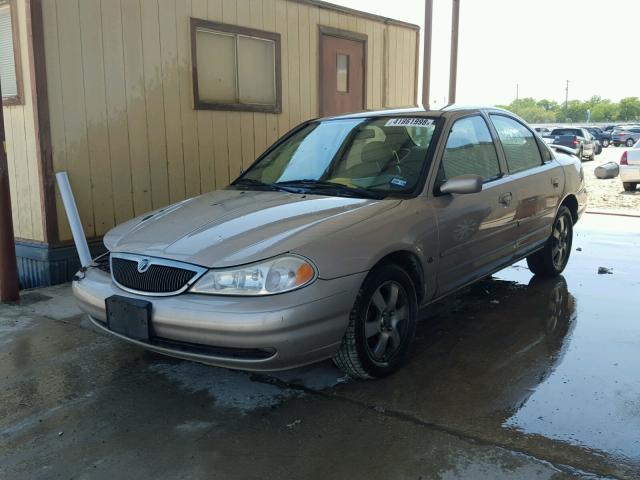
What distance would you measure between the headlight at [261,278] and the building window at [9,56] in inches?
151

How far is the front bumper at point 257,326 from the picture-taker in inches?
116

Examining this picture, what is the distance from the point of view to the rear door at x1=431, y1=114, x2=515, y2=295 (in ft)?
13.3

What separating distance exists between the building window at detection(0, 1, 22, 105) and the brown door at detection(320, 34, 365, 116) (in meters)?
4.09

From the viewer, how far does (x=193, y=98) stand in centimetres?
692

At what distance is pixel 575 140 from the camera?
26812 millimetres

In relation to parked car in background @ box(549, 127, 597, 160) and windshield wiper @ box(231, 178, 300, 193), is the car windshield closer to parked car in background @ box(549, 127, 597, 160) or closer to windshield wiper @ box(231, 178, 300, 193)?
windshield wiper @ box(231, 178, 300, 193)

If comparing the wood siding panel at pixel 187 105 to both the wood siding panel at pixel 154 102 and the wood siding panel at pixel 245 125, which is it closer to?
the wood siding panel at pixel 154 102

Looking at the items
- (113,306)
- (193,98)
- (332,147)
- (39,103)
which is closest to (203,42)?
(193,98)

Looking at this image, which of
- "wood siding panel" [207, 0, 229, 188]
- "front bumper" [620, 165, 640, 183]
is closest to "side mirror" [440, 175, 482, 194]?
"wood siding panel" [207, 0, 229, 188]

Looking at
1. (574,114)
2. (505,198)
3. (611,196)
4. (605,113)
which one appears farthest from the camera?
(574,114)

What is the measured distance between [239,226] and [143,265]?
56cm

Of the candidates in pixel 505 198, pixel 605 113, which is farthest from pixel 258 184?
pixel 605 113

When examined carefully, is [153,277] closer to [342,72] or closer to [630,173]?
[342,72]

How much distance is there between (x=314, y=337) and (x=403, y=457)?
2.31 ft
